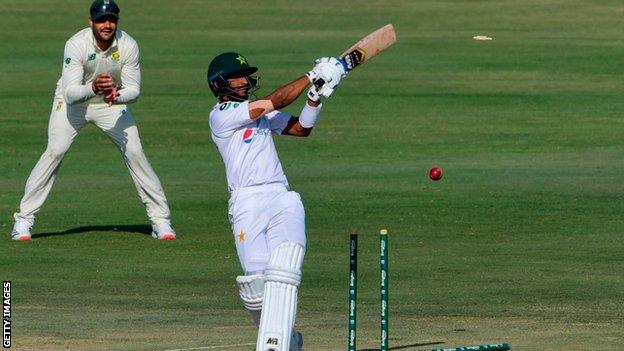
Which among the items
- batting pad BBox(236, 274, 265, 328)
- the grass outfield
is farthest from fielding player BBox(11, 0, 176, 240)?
batting pad BBox(236, 274, 265, 328)

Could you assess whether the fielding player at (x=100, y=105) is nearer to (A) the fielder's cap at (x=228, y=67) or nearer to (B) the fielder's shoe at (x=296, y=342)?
(A) the fielder's cap at (x=228, y=67)

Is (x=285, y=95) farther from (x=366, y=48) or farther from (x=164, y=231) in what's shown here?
(x=164, y=231)

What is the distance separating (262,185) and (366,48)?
44.4 inches

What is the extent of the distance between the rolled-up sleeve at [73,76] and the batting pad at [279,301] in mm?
5583

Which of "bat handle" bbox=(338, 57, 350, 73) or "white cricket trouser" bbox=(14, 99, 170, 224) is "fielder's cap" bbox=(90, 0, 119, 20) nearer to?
"white cricket trouser" bbox=(14, 99, 170, 224)

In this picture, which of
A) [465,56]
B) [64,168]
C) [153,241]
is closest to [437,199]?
[153,241]

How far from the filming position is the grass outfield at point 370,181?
12.2 meters

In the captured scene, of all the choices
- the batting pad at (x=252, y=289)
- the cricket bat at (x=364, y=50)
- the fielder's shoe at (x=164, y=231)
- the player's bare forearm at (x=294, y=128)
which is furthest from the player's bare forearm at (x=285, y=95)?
the fielder's shoe at (x=164, y=231)

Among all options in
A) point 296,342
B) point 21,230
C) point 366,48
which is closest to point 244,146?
point 366,48

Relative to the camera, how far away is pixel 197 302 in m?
12.9

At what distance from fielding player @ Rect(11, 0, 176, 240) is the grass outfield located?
0.44 m

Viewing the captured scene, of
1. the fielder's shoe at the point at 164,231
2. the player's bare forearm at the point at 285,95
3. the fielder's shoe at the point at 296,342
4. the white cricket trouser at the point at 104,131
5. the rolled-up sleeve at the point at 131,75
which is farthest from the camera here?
the fielder's shoe at the point at 164,231

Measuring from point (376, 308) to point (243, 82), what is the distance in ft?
8.99

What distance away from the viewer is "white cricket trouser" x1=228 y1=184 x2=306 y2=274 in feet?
32.8
